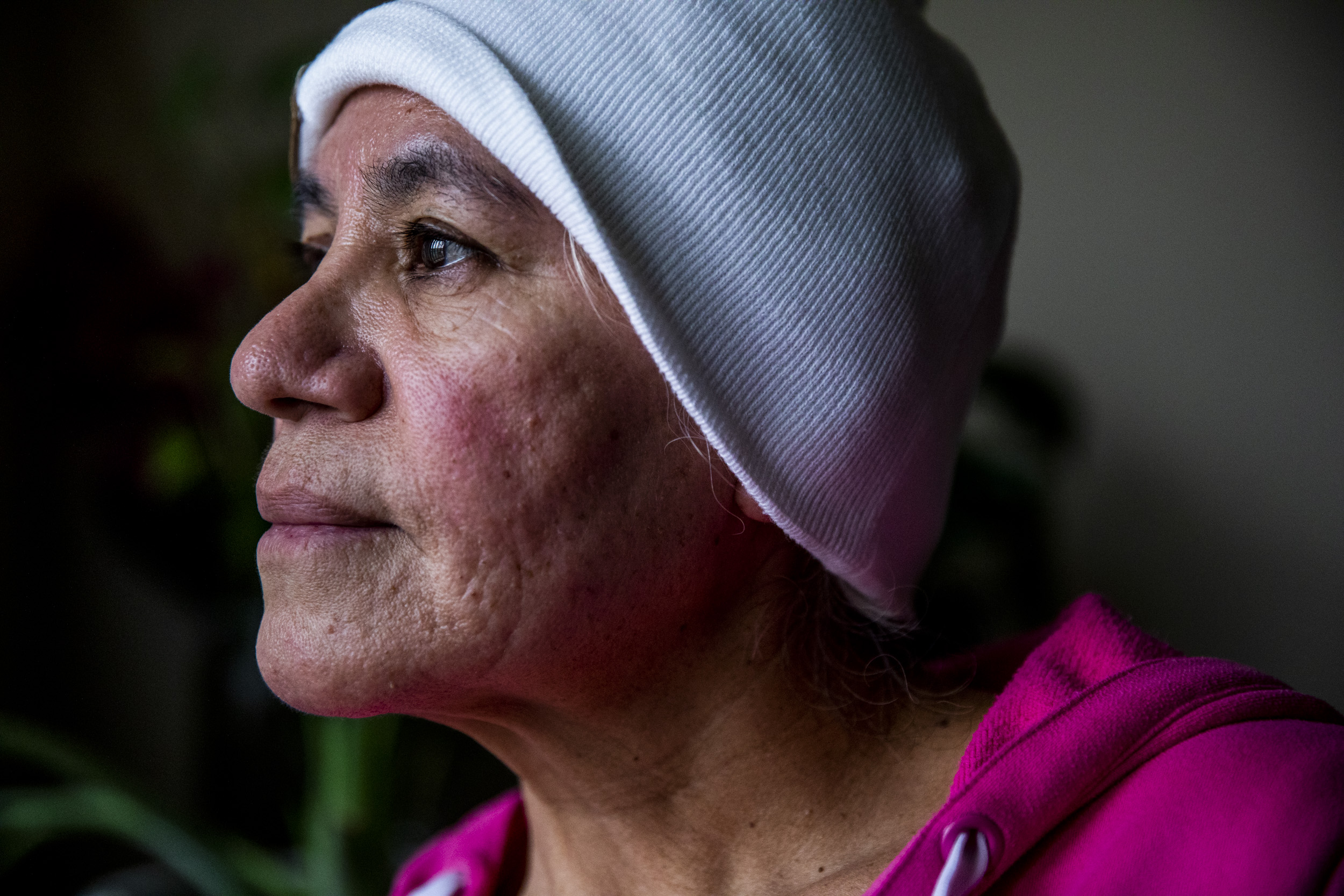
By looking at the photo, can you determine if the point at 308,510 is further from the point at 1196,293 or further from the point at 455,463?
the point at 1196,293

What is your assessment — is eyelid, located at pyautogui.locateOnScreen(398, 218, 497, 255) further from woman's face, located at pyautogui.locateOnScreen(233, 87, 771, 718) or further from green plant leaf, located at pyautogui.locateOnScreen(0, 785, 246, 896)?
green plant leaf, located at pyautogui.locateOnScreen(0, 785, 246, 896)

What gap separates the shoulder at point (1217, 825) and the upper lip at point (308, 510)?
1.86 feet

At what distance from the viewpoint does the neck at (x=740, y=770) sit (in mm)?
883

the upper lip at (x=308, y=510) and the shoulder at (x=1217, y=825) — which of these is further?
the upper lip at (x=308, y=510)

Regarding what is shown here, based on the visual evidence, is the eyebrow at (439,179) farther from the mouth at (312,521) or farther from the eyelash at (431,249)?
the mouth at (312,521)

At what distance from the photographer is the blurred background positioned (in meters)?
1.71

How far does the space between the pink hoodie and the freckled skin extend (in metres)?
0.13

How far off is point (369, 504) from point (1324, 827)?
0.71 meters

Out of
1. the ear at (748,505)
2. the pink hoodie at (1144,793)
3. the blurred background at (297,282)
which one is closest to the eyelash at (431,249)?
the ear at (748,505)

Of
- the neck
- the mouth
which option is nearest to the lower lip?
the mouth

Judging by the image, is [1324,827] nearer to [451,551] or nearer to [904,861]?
[904,861]

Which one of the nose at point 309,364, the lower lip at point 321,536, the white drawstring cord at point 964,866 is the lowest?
the white drawstring cord at point 964,866

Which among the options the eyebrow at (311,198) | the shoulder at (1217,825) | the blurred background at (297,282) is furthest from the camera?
the blurred background at (297,282)

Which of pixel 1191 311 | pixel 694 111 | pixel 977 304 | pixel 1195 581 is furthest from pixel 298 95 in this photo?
pixel 1195 581
